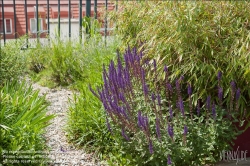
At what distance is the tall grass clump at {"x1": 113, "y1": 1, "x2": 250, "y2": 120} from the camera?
9.64ft

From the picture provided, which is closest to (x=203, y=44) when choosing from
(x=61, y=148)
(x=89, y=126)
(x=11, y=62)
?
(x=89, y=126)

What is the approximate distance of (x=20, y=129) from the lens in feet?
8.95

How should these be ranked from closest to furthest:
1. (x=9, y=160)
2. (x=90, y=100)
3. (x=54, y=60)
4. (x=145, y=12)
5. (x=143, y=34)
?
(x=9, y=160) < (x=90, y=100) < (x=143, y=34) < (x=145, y=12) < (x=54, y=60)

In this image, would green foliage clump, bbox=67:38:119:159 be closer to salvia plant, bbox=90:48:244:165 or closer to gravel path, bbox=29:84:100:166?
gravel path, bbox=29:84:100:166

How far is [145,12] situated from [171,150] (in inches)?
71.1

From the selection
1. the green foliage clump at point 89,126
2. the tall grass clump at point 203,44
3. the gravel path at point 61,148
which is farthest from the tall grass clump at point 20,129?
the tall grass clump at point 203,44

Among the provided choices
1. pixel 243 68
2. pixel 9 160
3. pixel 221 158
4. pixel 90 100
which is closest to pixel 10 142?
pixel 9 160

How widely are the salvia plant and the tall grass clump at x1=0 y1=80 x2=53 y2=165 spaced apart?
1.77 feet

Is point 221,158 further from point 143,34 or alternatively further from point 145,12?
point 145,12

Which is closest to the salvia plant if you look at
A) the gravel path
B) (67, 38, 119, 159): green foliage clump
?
(67, 38, 119, 159): green foliage clump

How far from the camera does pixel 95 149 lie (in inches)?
121

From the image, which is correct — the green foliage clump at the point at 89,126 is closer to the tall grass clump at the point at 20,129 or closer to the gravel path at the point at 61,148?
the gravel path at the point at 61,148

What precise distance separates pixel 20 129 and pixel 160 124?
3.21 ft

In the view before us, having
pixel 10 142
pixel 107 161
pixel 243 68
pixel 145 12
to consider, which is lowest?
pixel 107 161
